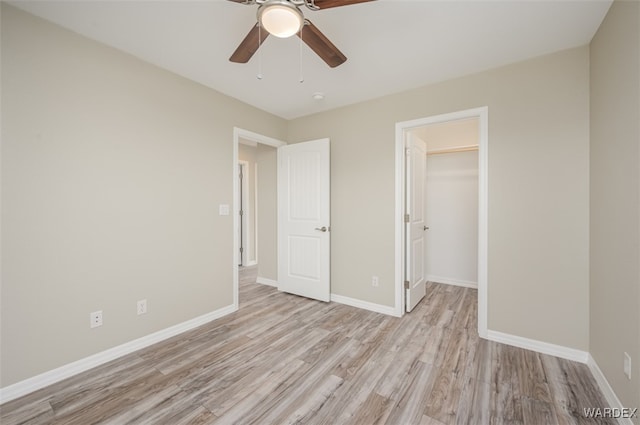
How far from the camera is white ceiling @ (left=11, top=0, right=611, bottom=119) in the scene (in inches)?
66.7

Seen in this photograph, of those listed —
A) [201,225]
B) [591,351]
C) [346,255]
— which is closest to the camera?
[591,351]

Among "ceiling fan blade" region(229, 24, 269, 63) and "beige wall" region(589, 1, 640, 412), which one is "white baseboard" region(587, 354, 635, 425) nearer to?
"beige wall" region(589, 1, 640, 412)

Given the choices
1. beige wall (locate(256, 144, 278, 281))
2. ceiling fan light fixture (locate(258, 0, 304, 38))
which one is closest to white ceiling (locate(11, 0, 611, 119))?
ceiling fan light fixture (locate(258, 0, 304, 38))

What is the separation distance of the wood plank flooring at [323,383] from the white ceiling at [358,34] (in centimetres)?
249

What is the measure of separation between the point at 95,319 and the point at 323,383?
1802 mm

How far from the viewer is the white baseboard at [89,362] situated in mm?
1688

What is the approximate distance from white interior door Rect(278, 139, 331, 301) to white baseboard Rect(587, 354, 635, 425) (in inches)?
94.1

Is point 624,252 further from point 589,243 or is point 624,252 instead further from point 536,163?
point 536,163

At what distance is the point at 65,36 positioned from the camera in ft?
6.17

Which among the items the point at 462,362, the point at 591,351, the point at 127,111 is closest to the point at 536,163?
the point at 591,351

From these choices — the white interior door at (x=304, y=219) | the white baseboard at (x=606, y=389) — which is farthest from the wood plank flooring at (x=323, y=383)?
the white interior door at (x=304, y=219)

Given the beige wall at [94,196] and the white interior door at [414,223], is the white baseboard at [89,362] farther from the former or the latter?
the white interior door at [414,223]

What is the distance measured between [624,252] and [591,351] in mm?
1023

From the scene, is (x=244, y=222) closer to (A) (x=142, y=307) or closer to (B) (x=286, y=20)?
(A) (x=142, y=307)
